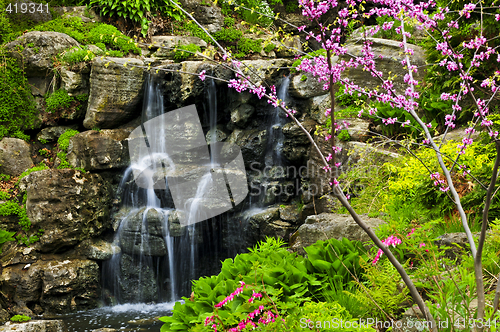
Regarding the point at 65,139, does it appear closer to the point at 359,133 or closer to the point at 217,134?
the point at 217,134

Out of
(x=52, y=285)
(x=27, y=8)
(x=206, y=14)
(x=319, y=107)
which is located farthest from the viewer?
(x=206, y=14)

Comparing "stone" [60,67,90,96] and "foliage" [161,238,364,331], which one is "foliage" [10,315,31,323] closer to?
"foliage" [161,238,364,331]

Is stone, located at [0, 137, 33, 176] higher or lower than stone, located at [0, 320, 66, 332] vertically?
higher

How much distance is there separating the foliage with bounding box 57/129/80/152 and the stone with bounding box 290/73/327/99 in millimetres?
6149

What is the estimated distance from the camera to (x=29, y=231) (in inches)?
302

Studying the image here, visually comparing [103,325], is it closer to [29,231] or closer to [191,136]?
[29,231]

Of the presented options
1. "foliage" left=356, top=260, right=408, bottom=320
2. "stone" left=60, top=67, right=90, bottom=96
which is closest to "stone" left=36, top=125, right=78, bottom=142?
"stone" left=60, top=67, right=90, bottom=96

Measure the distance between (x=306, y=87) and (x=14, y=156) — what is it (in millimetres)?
7816

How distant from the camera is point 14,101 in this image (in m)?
9.12

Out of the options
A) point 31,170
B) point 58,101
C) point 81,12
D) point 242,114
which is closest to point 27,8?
point 81,12

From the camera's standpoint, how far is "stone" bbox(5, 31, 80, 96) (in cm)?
919

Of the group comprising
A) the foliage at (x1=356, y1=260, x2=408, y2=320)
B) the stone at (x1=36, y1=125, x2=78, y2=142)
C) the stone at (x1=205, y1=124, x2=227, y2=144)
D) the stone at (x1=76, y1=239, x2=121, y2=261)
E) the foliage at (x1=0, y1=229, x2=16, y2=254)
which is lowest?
the stone at (x1=76, y1=239, x2=121, y2=261)

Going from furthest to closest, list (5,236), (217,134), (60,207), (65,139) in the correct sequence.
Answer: (217,134)
(65,139)
(60,207)
(5,236)

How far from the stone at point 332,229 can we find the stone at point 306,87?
193 inches
